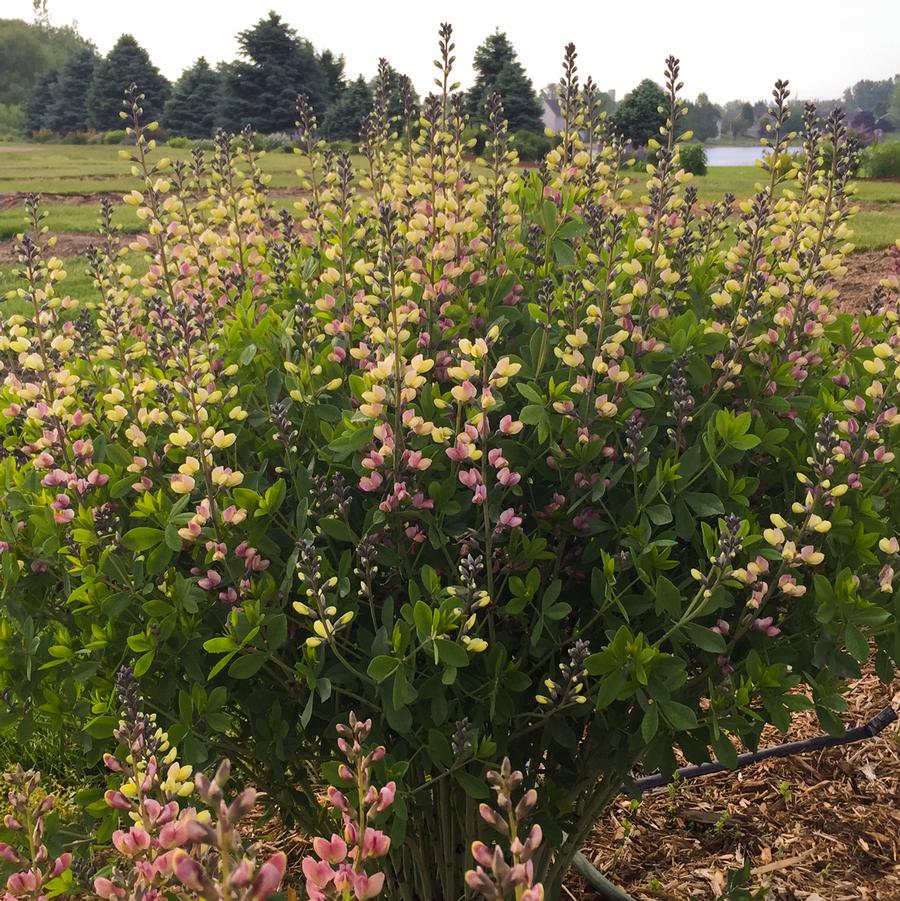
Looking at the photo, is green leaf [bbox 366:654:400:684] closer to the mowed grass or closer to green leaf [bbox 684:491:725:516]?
green leaf [bbox 684:491:725:516]

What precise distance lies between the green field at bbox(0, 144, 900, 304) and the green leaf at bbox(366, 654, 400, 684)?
226 inches

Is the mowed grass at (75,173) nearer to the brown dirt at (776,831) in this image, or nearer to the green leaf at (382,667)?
the brown dirt at (776,831)

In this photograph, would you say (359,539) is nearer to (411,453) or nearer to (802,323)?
(411,453)

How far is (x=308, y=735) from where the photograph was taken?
2.32 metres

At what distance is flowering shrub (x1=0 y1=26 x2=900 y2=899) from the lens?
196cm

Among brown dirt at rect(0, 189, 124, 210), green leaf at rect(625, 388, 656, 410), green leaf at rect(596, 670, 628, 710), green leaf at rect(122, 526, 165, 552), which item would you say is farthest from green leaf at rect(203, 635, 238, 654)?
brown dirt at rect(0, 189, 124, 210)

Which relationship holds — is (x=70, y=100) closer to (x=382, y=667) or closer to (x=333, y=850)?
Result: (x=382, y=667)

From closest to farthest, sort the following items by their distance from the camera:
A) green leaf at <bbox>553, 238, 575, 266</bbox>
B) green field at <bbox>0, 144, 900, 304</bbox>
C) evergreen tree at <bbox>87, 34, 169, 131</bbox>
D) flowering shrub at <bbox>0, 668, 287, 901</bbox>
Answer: flowering shrub at <bbox>0, 668, 287, 901</bbox> < green leaf at <bbox>553, 238, 575, 266</bbox> < green field at <bbox>0, 144, 900, 304</bbox> < evergreen tree at <bbox>87, 34, 169, 131</bbox>

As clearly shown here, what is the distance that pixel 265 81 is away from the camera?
54531 mm

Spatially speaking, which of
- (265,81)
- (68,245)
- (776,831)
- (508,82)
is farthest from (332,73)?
(776,831)

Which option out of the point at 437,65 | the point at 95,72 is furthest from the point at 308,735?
the point at 95,72

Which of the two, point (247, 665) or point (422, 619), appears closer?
point (422, 619)

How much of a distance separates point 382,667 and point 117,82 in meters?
73.4

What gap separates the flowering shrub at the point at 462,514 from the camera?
77.3 inches
